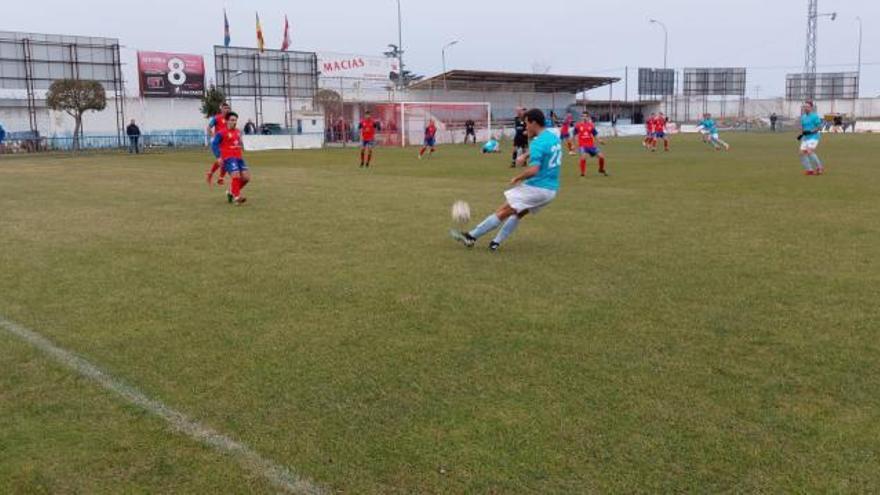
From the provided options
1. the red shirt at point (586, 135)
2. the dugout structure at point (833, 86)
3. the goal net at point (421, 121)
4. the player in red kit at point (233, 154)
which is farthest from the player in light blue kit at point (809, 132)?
the dugout structure at point (833, 86)

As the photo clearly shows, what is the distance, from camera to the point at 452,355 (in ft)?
17.5

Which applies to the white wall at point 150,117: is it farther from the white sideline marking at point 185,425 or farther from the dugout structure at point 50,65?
the white sideline marking at point 185,425

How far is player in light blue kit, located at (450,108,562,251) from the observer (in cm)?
903

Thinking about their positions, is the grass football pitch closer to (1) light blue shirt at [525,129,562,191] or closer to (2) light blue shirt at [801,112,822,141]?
(1) light blue shirt at [525,129,562,191]

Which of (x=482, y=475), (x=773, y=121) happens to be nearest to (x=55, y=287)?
(x=482, y=475)

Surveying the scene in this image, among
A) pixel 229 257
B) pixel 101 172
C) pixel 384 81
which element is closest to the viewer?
pixel 229 257

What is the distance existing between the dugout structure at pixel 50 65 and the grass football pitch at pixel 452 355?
43388mm

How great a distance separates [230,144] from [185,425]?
36.9 ft

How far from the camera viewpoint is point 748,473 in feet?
11.7

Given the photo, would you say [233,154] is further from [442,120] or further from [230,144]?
[442,120]

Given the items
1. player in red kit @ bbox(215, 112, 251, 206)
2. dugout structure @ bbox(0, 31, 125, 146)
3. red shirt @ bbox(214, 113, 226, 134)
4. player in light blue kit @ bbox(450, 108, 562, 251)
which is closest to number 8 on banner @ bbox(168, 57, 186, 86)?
dugout structure @ bbox(0, 31, 125, 146)

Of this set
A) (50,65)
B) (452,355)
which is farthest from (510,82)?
(452,355)

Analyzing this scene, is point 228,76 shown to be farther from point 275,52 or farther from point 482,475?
point 482,475

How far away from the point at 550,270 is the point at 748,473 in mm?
4739
